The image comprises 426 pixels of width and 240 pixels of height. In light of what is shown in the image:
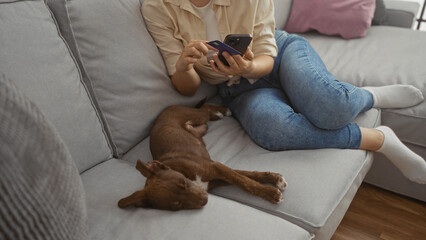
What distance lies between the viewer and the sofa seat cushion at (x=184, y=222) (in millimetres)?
951

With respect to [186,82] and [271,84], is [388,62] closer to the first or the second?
[271,84]

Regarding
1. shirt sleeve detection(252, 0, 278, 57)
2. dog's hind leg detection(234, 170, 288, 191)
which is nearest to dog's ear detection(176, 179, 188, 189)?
dog's hind leg detection(234, 170, 288, 191)

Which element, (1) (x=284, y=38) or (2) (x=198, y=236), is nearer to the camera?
(2) (x=198, y=236)

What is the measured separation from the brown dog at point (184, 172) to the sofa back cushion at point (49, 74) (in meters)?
0.27

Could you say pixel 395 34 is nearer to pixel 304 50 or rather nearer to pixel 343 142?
pixel 304 50

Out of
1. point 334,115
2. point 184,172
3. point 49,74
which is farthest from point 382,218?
point 49,74

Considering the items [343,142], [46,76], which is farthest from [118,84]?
[343,142]

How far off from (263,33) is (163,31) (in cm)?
45

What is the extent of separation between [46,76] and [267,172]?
2.78 feet

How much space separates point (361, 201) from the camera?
1694mm

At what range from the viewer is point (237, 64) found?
1.31m

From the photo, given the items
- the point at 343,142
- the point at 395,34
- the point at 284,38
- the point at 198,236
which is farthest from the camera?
the point at 395,34

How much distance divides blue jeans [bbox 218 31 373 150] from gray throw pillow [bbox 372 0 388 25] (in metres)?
1.05

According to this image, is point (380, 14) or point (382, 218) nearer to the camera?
point (382, 218)
